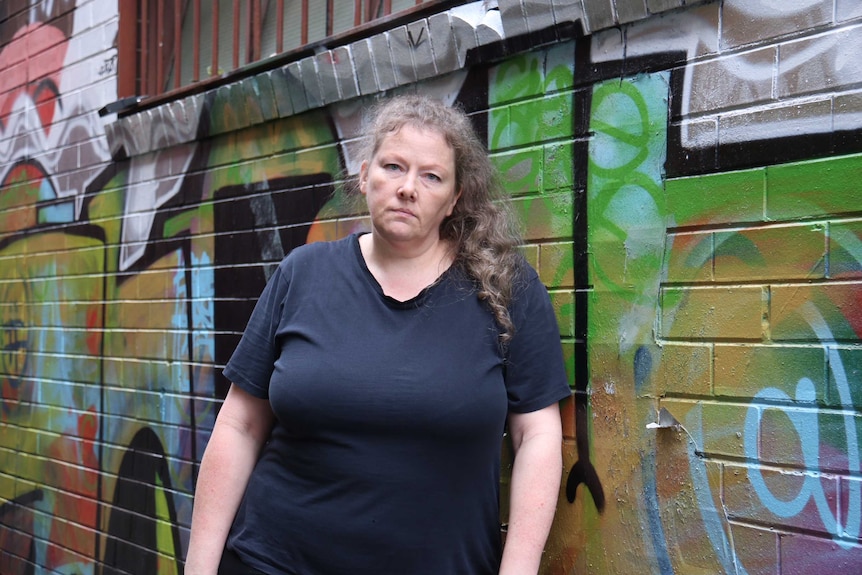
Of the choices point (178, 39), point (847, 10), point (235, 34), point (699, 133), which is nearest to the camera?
point (847, 10)

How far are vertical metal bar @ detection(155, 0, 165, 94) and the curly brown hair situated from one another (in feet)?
7.05

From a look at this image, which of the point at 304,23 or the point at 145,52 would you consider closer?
the point at 304,23

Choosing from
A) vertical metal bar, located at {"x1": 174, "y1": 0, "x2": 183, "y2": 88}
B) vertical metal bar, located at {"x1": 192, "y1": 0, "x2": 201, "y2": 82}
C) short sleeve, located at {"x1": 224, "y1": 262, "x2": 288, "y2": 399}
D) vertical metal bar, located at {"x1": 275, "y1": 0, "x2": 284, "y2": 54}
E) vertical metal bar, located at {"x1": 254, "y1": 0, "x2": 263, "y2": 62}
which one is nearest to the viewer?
short sleeve, located at {"x1": 224, "y1": 262, "x2": 288, "y2": 399}

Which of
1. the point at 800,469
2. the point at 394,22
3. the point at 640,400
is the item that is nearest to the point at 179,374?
the point at 394,22

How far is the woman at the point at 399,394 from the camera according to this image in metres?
1.95

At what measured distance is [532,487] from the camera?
200cm

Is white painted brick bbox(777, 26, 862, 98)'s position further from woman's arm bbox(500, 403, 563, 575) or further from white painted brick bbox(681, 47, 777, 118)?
woman's arm bbox(500, 403, 563, 575)

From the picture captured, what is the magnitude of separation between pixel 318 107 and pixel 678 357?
1.68 meters

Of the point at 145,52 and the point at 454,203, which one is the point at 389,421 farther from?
the point at 145,52

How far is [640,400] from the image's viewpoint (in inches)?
82.8

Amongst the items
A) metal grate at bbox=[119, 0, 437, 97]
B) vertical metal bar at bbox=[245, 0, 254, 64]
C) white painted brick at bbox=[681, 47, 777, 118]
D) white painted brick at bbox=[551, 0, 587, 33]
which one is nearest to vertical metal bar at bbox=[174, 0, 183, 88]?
metal grate at bbox=[119, 0, 437, 97]

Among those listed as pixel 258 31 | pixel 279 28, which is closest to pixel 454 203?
pixel 279 28

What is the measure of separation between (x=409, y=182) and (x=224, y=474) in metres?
0.92

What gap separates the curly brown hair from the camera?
2.08 metres
